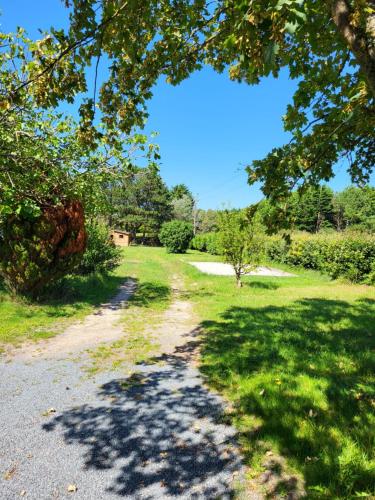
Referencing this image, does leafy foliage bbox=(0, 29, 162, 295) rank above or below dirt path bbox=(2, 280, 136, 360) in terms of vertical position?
above

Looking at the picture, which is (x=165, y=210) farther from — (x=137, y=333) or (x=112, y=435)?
(x=112, y=435)

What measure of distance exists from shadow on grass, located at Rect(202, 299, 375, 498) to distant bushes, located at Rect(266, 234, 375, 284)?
7341 mm

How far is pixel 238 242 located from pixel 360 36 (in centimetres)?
1175

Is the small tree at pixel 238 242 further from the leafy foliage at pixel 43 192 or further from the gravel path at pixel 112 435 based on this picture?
the gravel path at pixel 112 435

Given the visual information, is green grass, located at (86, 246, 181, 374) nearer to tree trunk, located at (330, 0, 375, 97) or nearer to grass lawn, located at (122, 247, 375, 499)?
grass lawn, located at (122, 247, 375, 499)

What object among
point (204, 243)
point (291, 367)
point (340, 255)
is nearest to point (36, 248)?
point (291, 367)

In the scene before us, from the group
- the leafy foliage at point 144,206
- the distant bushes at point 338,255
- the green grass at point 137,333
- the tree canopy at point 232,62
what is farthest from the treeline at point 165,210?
the tree canopy at point 232,62

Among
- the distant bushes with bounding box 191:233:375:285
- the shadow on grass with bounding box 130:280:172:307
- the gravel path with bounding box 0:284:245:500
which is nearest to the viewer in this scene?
the gravel path with bounding box 0:284:245:500

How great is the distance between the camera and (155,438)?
329 cm

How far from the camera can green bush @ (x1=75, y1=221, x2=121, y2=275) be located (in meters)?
14.3

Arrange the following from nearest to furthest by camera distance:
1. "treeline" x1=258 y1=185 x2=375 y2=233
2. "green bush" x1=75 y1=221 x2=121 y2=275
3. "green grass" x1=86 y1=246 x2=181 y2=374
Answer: "green grass" x1=86 y1=246 x2=181 y2=374, "green bush" x1=75 y1=221 x2=121 y2=275, "treeline" x1=258 y1=185 x2=375 y2=233

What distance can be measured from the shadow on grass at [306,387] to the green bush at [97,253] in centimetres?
826

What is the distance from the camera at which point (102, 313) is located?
29.9ft

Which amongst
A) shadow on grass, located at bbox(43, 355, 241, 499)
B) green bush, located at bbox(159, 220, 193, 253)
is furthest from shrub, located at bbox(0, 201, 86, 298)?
green bush, located at bbox(159, 220, 193, 253)
